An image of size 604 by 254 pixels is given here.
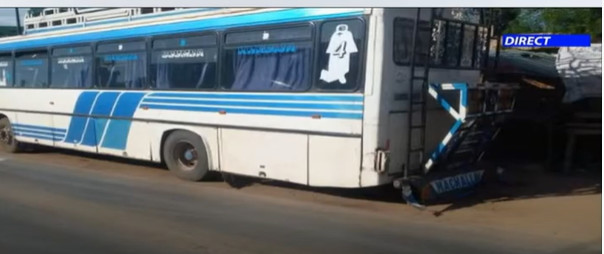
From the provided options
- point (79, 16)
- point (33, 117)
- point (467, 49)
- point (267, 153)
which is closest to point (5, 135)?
point (33, 117)

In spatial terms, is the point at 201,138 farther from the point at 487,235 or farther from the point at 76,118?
the point at 487,235

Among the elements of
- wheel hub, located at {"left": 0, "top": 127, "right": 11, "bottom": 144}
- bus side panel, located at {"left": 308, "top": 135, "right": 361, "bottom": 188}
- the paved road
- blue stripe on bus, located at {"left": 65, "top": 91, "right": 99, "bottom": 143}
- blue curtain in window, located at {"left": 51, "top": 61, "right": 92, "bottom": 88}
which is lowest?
the paved road

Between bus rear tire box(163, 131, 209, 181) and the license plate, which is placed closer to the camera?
bus rear tire box(163, 131, 209, 181)

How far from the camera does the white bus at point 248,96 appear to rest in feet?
14.7

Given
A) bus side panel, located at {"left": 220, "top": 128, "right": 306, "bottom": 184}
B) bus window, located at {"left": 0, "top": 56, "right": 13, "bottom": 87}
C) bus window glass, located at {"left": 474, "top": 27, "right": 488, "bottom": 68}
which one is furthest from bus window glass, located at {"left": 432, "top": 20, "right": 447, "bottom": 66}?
bus window, located at {"left": 0, "top": 56, "right": 13, "bottom": 87}

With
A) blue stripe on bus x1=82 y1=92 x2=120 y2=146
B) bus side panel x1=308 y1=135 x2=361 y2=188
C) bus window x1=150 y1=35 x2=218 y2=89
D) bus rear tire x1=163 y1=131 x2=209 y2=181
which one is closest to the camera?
bus rear tire x1=163 y1=131 x2=209 y2=181

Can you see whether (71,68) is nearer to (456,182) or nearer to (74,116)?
(74,116)

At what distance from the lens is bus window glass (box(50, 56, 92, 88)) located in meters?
4.61

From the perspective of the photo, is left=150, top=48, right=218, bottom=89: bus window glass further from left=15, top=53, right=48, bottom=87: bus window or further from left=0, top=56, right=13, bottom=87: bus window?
left=0, top=56, right=13, bottom=87: bus window

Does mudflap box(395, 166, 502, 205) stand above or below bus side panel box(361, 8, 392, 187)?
below

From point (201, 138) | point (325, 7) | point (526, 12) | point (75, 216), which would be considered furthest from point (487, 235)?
point (75, 216)

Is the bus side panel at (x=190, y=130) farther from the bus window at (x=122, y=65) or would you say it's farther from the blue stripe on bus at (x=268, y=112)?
the bus window at (x=122, y=65)

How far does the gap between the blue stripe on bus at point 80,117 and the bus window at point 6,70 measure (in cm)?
48

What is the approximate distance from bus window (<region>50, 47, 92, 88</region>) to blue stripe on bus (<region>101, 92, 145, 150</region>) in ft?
1.01
